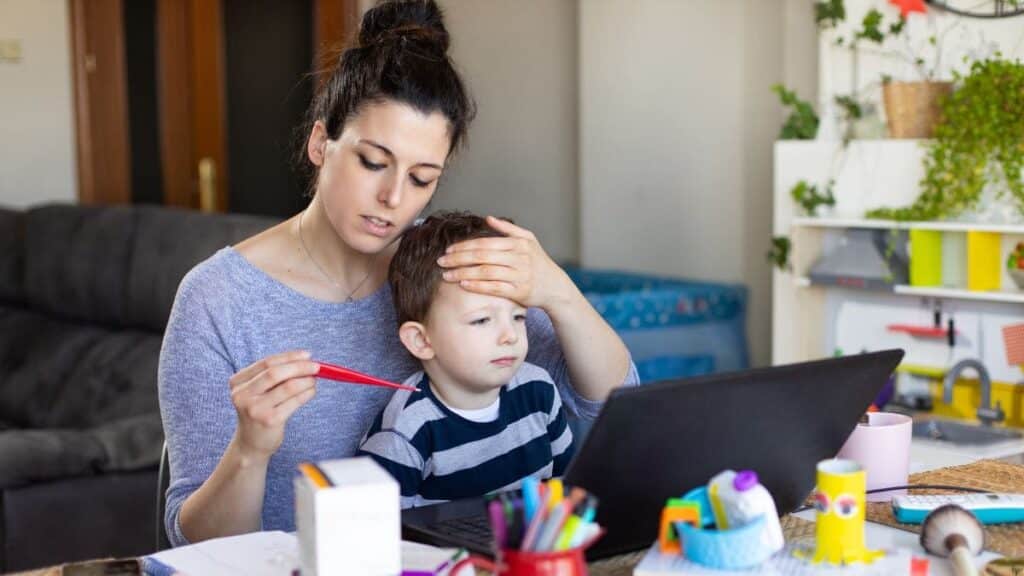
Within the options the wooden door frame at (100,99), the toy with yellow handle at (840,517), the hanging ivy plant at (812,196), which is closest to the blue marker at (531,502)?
the toy with yellow handle at (840,517)

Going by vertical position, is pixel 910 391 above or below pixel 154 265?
below

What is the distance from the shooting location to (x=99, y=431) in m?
3.34

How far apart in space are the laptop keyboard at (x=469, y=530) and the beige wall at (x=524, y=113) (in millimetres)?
4303

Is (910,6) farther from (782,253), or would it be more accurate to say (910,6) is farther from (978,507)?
(978,507)

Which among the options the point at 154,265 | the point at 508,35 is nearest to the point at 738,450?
the point at 154,265

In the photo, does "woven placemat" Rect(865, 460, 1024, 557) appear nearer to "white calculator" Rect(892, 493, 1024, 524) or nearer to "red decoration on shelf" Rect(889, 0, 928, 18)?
"white calculator" Rect(892, 493, 1024, 524)

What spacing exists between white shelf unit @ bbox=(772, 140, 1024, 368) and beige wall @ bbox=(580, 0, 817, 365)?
0.64 m

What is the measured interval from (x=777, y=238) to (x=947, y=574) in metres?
2.63

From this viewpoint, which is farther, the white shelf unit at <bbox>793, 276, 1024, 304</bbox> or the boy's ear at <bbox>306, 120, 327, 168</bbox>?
the white shelf unit at <bbox>793, 276, 1024, 304</bbox>

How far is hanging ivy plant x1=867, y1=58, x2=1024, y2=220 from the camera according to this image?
3.21m

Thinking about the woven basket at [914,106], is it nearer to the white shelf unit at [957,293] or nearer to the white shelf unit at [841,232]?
the white shelf unit at [841,232]

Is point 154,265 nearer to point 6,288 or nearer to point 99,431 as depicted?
point 99,431

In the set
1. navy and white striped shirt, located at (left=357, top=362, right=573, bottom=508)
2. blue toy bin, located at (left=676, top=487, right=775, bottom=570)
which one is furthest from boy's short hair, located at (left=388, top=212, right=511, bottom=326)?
blue toy bin, located at (left=676, top=487, right=775, bottom=570)

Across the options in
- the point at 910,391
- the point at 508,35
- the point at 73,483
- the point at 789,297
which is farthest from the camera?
the point at 508,35
